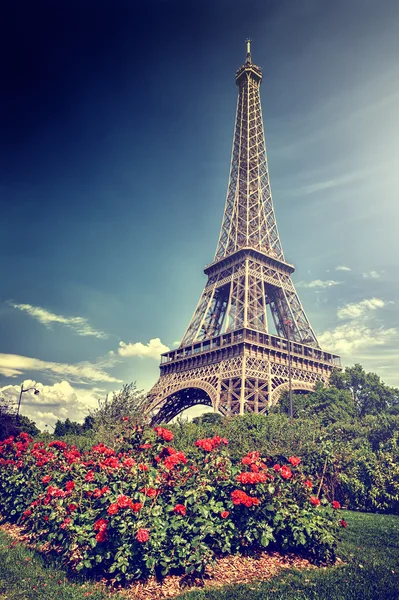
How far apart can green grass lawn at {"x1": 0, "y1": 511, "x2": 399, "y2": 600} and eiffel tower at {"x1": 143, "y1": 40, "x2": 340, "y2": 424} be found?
959 inches

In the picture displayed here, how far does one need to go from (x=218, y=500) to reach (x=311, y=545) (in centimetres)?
214

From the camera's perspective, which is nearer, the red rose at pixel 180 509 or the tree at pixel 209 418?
the red rose at pixel 180 509

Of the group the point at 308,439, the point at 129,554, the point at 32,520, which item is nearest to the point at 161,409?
the point at 308,439

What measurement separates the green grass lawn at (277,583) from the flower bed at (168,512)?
373 millimetres

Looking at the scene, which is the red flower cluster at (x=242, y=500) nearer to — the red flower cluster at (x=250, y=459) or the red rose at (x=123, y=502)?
the red flower cluster at (x=250, y=459)

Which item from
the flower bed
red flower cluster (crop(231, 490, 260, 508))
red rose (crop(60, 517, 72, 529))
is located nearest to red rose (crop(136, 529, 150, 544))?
the flower bed

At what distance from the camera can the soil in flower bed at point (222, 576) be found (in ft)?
20.0

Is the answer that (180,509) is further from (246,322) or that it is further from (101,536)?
(246,322)

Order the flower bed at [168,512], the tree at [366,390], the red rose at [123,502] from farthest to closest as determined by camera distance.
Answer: the tree at [366,390] → the flower bed at [168,512] → the red rose at [123,502]

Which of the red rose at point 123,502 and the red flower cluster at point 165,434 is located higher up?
the red flower cluster at point 165,434

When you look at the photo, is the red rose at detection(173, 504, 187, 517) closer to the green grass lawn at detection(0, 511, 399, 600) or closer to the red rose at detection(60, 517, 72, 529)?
the green grass lawn at detection(0, 511, 399, 600)

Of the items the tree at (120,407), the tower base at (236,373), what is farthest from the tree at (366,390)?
the tree at (120,407)

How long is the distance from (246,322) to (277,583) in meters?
34.6

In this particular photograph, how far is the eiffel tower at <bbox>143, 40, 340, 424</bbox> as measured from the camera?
38500 mm
